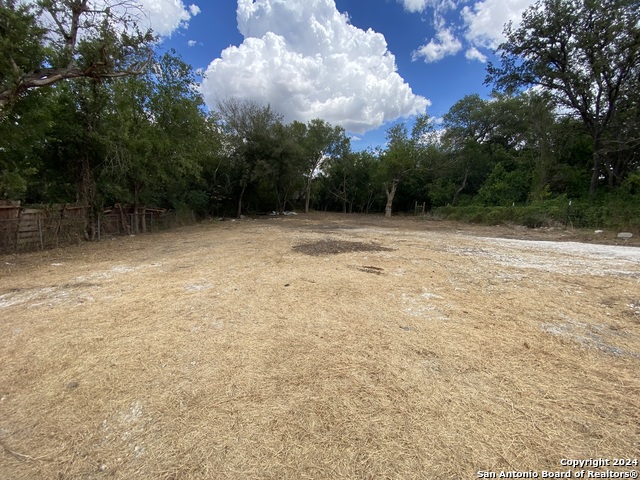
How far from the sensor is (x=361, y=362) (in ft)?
7.48

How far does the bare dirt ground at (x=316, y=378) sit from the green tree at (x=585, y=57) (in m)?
15.0

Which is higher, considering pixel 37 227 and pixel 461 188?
pixel 461 188

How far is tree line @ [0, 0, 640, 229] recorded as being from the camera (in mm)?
6895

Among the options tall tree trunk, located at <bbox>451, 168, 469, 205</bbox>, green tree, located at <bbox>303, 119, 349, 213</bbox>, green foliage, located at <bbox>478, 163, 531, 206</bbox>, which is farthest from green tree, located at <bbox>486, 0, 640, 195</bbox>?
green tree, located at <bbox>303, 119, 349, 213</bbox>

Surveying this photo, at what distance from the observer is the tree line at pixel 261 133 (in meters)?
6.89

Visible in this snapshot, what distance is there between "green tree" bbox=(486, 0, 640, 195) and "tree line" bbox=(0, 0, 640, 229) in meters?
0.06

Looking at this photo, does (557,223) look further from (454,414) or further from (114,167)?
(114,167)

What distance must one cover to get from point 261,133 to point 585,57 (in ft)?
58.9

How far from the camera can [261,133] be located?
63.7ft

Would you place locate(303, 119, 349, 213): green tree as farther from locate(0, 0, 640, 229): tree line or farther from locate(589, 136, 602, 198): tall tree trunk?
Answer: locate(589, 136, 602, 198): tall tree trunk

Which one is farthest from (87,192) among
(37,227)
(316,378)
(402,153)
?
(402,153)

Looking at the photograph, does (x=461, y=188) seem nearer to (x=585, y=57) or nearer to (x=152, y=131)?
(x=585, y=57)

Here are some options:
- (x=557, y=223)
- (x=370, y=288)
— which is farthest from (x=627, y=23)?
(x=370, y=288)

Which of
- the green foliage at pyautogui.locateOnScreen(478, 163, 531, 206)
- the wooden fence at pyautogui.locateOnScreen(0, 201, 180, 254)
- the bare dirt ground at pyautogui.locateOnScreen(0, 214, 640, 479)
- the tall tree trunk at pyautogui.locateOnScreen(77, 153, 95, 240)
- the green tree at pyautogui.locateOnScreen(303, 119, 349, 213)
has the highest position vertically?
the green tree at pyautogui.locateOnScreen(303, 119, 349, 213)
